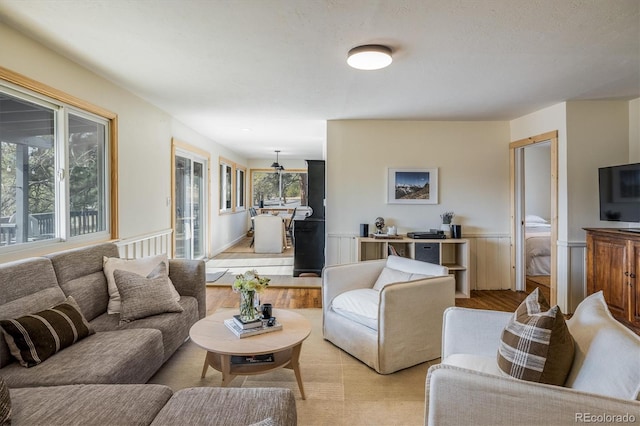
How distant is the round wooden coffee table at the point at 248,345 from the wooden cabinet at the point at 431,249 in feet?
7.39

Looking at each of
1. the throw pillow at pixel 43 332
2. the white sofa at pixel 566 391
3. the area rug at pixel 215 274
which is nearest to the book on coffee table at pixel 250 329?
the throw pillow at pixel 43 332

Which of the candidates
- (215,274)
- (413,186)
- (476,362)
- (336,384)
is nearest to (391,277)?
(336,384)

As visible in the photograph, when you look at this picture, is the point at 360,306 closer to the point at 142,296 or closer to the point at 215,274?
the point at 142,296

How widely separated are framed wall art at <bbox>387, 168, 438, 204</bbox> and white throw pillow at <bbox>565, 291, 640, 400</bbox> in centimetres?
329

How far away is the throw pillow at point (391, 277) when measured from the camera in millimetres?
2786

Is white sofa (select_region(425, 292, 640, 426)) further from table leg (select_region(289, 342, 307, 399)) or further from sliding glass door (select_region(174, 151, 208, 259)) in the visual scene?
sliding glass door (select_region(174, 151, 208, 259))

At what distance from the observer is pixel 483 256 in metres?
4.69

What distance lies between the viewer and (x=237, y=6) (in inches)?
73.9

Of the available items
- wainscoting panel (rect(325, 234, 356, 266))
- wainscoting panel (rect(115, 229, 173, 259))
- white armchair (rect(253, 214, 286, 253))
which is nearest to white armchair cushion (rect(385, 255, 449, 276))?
wainscoting panel (rect(325, 234, 356, 266))

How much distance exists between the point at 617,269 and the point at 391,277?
7.43 feet

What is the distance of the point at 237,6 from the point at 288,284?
12.0ft

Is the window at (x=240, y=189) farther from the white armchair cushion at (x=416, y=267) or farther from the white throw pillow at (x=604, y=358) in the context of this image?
the white throw pillow at (x=604, y=358)

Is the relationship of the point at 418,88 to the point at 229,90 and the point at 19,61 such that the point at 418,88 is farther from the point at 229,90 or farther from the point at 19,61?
the point at 19,61

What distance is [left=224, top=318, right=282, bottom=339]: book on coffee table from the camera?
2070mm
